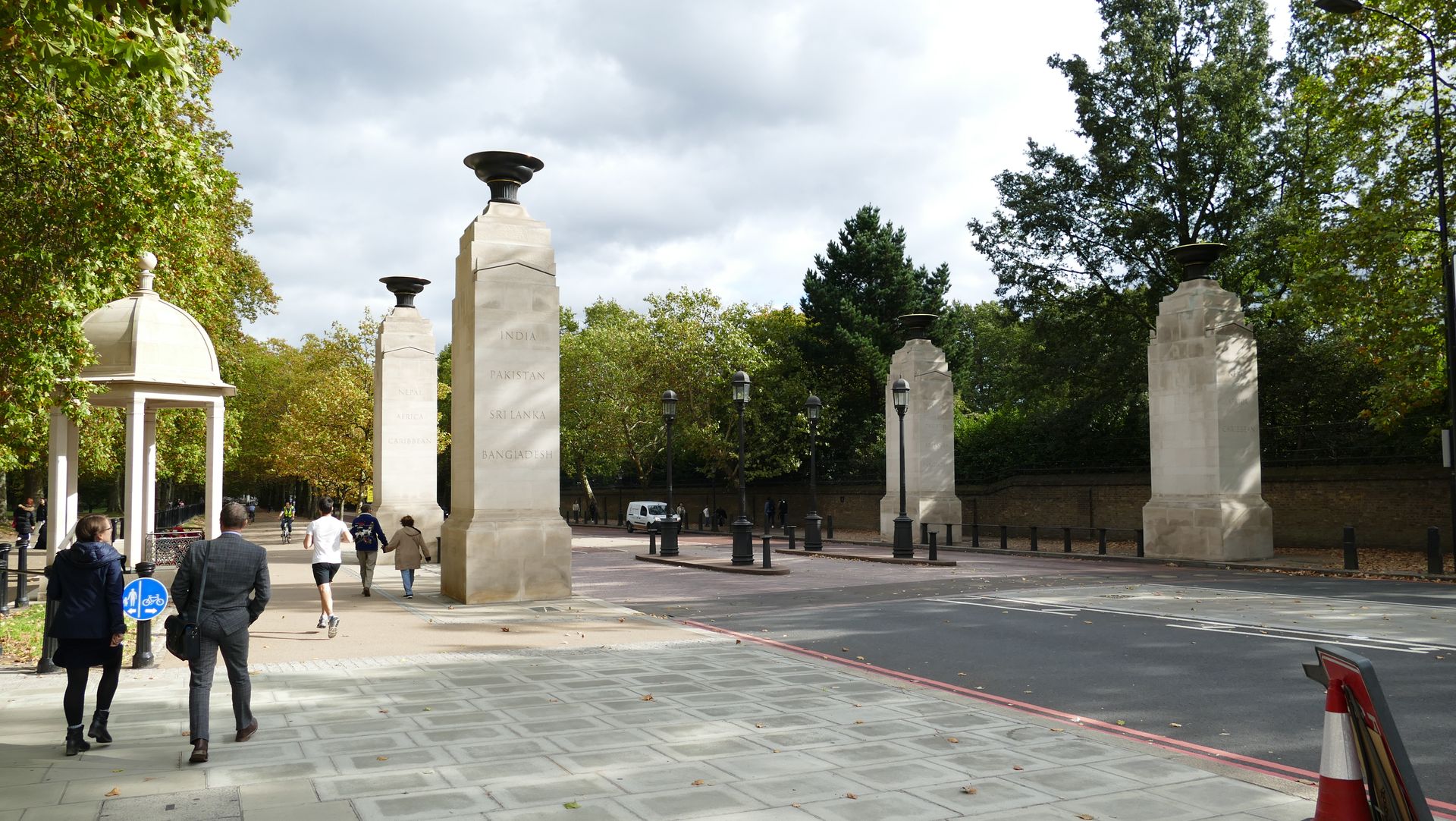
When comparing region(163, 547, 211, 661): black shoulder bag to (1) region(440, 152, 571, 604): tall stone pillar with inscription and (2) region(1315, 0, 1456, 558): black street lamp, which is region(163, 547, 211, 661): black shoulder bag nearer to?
(1) region(440, 152, 571, 604): tall stone pillar with inscription

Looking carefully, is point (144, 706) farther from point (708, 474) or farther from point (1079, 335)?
point (708, 474)

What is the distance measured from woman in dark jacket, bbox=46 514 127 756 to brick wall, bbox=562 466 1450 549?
2898 centimetres

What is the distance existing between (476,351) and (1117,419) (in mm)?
28655

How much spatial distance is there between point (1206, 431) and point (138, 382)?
24069 mm

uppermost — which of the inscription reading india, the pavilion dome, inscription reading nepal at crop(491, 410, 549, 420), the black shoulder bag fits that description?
the pavilion dome

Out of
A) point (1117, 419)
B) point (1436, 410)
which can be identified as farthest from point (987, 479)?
point (1436, 410)

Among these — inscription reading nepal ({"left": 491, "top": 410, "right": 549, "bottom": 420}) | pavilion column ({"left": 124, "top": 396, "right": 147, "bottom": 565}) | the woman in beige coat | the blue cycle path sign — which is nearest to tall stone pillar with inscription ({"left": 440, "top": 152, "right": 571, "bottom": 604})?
inscription reading nepal ({"left": 491, "top": 410, "right": 549, "bottom": 420})

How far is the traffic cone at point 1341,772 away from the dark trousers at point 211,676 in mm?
6263

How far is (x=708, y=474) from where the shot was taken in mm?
53906

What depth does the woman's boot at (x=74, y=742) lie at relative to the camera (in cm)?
648

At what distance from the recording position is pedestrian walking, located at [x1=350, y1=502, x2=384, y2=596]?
16.7 metres

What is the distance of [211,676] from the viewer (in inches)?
259

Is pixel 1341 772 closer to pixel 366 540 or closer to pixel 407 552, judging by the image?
pixel 407 552

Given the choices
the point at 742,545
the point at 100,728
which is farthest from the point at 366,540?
the point at 100,728
